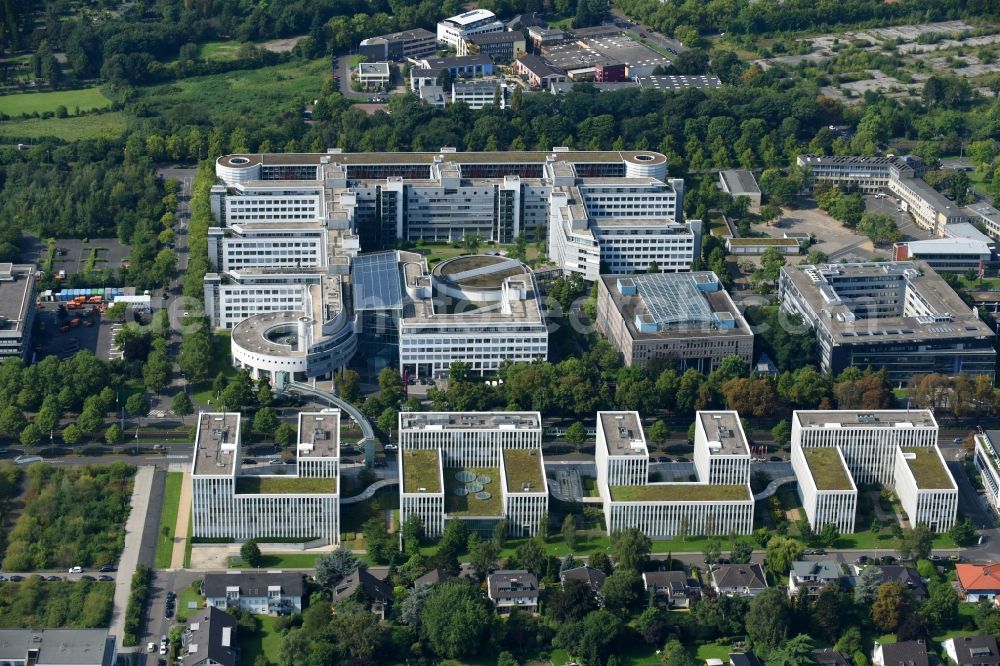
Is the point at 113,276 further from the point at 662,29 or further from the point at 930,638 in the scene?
the point at 662,29

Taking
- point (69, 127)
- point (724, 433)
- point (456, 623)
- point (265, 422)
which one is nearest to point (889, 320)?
point (724, 433)

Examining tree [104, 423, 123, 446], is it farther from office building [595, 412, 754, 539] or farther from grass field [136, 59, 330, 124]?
grass field [136, 59, 330, 124]

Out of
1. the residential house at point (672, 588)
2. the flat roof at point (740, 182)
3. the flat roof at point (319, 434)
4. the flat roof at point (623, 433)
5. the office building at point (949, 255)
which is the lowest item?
the flat roof at point (740, 182)

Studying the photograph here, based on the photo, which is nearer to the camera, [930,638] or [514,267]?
[930,638]

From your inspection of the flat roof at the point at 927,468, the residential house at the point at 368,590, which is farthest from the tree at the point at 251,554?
the flat roof at the point at 927,468

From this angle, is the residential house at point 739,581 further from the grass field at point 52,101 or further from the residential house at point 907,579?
the grass field at point 52,101

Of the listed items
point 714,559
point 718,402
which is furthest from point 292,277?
point 714,559
